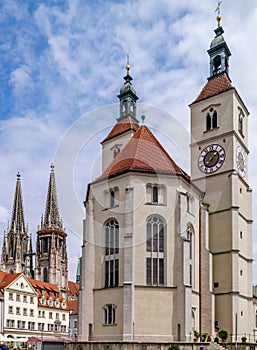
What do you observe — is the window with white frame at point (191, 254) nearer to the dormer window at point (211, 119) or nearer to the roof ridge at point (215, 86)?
the dormer window at point (211, 119)

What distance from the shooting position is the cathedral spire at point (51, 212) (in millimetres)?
129625

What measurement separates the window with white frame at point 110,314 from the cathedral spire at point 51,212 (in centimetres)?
9050

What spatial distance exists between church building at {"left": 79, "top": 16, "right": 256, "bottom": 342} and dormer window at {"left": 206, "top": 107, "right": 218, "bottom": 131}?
0.37 feet

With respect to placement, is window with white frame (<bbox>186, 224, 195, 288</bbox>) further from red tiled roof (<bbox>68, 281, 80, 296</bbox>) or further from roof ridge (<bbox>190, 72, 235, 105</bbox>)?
red tiled roof (<bbox>68, 281, 80, 296</bbox>)

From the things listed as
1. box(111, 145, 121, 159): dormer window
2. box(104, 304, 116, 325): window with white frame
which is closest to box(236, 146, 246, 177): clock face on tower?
box(111, 145, 121, 159): dormer window

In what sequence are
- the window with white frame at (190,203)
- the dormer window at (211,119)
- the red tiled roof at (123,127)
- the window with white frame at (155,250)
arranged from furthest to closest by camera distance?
1. the red tiled roof at (123,127)
2. the dormer window at (211,119)
3. the window with white frame at (190,203)
4. the window with white frame at (155,250)

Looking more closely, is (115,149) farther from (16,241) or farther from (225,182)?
(16,241)

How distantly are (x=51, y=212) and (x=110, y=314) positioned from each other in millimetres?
92048

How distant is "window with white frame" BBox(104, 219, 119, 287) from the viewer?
41025mm

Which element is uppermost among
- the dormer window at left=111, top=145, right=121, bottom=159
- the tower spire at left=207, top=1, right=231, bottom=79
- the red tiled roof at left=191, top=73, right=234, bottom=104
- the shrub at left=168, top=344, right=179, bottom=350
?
the tower spire at left=207, top=1, right=231, bottom=79

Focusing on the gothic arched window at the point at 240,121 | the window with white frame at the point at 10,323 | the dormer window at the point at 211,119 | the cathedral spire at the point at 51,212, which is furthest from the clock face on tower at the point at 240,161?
the cathedral spire at the point at 51,212

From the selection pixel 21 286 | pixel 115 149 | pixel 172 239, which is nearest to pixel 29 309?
pixel 21 286

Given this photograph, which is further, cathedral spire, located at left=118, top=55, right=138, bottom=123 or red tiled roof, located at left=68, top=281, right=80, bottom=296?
red tiled roof, located at left=68, top=281, right=80, bottom=296

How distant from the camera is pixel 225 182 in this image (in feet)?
162
